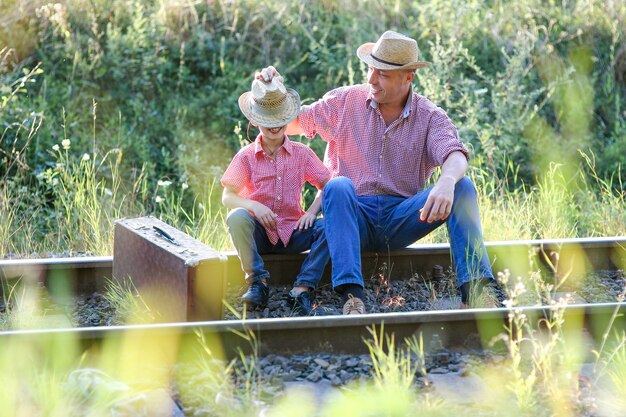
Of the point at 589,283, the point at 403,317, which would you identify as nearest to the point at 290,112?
the point at 403,317

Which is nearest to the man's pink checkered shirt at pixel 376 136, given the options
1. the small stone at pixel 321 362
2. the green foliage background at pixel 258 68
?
the small stone at pixel 321 362

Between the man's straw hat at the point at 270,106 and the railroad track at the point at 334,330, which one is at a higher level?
the man's straw hat at the point at 270,106

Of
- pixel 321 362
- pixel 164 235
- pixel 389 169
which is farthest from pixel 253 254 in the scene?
pixel 321 362

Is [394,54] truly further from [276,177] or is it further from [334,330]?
[334,330]

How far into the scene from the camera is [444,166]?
5.34m

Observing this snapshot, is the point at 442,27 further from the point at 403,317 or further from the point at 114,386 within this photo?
the point at 114,386

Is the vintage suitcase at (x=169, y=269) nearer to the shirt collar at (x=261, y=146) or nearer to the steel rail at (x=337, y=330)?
the steel rail at (x=337, y=330)

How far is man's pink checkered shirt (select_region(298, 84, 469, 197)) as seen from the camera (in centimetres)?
564

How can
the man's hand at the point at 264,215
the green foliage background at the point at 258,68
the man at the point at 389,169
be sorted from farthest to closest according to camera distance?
the green foliage background at the point at 258,68, the man's hand at the point at 264,215, the man at the point at 389,169

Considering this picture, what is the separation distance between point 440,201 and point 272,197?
1.02m

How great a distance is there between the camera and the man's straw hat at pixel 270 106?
5.40 meters

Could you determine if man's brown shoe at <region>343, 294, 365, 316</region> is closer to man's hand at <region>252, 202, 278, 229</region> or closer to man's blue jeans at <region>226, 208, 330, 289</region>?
man's blue jeans at <region>226, 208, 330, 289</region>

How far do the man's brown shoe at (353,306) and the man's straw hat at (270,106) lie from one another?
106 centimetres

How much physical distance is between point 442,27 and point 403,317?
6.91m
